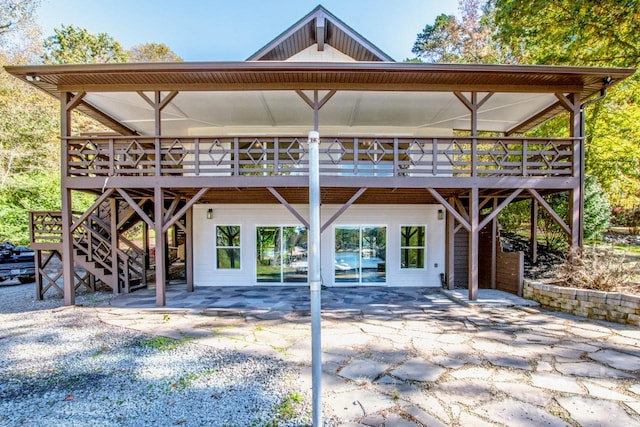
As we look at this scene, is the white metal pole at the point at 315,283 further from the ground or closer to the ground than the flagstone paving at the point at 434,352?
further from the ground

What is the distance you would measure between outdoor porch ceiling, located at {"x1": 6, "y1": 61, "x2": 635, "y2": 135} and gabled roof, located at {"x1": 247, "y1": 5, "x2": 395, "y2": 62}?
1.60 meters

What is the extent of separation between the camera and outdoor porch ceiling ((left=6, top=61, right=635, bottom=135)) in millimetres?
6520

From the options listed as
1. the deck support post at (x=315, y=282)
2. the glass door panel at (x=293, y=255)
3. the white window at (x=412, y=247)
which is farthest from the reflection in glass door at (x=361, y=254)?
the deck support post at (x=315, y=282)

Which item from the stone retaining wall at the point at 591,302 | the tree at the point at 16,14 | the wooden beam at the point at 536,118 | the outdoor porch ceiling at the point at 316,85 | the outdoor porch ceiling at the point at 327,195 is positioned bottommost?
the stone retaining wall at the point at 591,302

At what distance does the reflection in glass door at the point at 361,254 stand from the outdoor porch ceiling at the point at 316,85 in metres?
3.61

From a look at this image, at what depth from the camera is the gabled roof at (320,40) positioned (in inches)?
333

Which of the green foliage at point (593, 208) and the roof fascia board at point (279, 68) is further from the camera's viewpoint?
the green foliage at point (593, 208)

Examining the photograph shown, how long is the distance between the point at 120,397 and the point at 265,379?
1616mm

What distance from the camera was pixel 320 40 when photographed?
8977 mm

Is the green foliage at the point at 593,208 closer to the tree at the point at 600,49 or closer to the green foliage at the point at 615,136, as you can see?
the green foliage at the point at 615,136

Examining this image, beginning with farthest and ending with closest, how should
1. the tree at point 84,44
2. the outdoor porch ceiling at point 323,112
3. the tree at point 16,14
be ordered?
1. the tree at point 84,44
2. the tree at point 16,14
3. the outdoor porch ceiling at point 323,112

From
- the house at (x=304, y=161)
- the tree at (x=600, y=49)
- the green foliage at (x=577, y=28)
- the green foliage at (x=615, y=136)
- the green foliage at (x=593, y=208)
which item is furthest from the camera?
the green foliage at (x=615, y=136)

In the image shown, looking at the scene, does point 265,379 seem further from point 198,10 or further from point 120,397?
point 198,10

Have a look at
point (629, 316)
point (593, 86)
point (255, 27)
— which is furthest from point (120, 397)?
point (255, 27)
